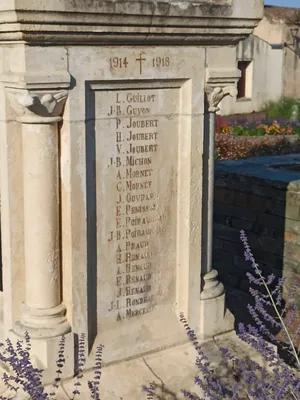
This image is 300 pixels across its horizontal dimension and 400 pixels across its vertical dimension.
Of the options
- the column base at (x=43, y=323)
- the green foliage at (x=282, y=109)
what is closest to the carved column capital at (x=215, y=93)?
the column base at (x=43, y=323)

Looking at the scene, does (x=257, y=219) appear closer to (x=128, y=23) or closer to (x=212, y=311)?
(x=212, y=311)

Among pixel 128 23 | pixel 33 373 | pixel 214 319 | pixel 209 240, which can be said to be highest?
pixel 128 23

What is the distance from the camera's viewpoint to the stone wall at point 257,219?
670cm

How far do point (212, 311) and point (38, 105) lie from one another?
A: 1825mm

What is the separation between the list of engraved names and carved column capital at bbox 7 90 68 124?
1.06 feet

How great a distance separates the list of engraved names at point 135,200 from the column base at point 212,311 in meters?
0.34

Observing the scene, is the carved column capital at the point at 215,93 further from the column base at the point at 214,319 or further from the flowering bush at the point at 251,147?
the flowering bush at the point at 251,147

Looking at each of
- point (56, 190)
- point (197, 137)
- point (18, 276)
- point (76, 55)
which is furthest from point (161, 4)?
point (18, 276)

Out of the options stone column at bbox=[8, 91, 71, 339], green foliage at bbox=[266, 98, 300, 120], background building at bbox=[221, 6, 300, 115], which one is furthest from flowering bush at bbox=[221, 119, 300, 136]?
stone column at bbox=[8, 91, 71, 339]

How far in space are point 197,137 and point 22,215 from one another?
1.18 m

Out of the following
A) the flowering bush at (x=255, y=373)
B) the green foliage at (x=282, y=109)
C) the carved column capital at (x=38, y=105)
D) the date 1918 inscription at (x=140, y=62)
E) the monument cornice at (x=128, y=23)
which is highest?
the monument cornice at (x=128, y=23)

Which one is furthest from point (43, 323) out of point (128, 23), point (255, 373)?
point (128, 23)

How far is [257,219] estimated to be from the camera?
704cm

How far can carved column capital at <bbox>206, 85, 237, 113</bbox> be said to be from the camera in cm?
444
